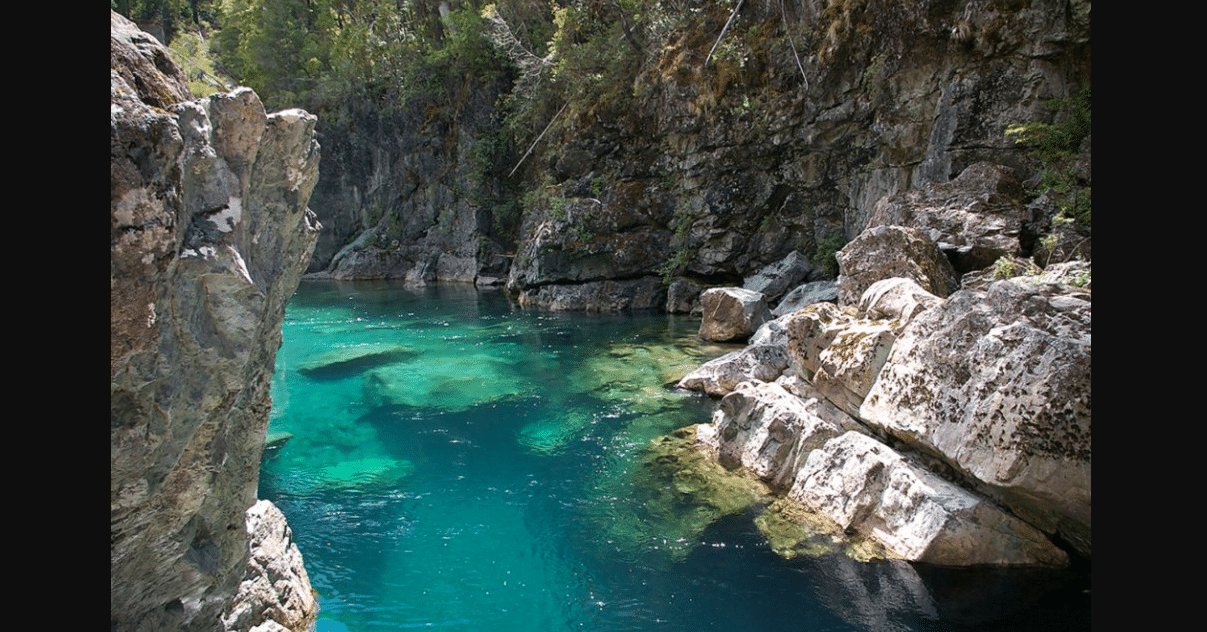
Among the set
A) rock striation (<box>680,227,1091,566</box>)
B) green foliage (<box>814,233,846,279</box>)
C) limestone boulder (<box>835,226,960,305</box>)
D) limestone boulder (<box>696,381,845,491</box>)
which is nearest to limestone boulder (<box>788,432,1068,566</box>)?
rock striation (<box>680,227,1091,566</box>)

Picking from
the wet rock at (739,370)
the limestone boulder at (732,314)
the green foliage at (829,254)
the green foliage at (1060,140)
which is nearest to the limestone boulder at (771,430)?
the wet rock at (739,370)

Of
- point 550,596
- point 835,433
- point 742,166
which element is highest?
point 742,166

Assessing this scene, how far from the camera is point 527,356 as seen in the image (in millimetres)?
19234

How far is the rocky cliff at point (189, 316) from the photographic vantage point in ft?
10.5

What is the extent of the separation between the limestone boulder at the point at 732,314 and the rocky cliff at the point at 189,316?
15.1m

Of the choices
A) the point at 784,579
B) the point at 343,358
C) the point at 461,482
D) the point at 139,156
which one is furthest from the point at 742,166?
the point at 139,156

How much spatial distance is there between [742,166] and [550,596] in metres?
19.7

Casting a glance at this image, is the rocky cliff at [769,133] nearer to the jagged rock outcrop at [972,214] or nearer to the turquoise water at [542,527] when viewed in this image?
the jagged rock outcrop at [972,214]

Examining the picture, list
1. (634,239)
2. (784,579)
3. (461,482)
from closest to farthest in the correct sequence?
1. (784,579)
2. (461,482)
3. (634,239)

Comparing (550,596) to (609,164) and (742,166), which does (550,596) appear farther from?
(609,164)

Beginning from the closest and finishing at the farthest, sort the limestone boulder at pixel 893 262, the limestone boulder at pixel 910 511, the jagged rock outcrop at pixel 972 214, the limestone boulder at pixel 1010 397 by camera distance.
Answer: the limestone boulder at pixel 1010 397 → the limestone boulder at pixel 910 511 → the limestone boulder at pixel 893 262 → the jagged rock outcrop at pixel 972 214

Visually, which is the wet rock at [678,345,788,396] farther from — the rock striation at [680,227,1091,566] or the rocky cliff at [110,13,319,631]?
the rocky cliff at [110,13,319,631]

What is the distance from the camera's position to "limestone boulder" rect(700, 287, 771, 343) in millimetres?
19250

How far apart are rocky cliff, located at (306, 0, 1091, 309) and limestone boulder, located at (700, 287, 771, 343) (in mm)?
3901
